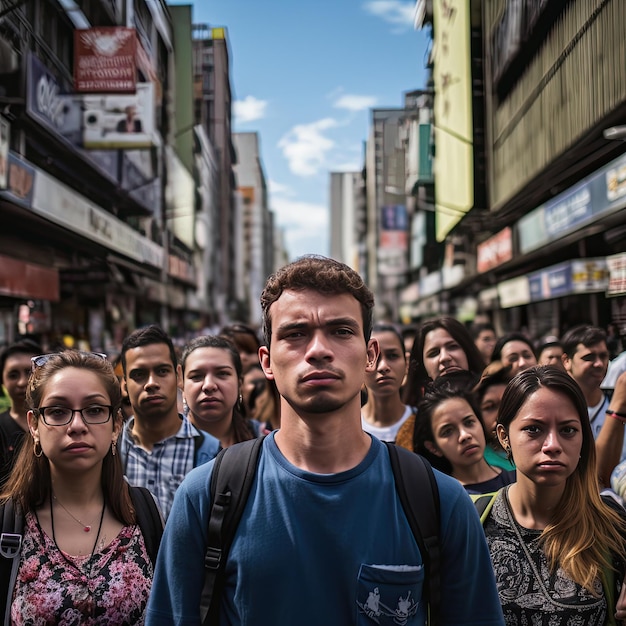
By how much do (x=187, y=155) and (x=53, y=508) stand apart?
4816 cm

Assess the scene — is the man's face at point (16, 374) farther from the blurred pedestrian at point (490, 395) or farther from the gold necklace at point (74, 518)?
the blurred pedestrian at point (490, 395)

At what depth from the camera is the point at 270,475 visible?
214 centimetres

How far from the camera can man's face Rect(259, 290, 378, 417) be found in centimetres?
206

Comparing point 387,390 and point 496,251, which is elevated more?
point 496,251

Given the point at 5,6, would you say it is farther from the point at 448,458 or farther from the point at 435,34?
the point at 435,34

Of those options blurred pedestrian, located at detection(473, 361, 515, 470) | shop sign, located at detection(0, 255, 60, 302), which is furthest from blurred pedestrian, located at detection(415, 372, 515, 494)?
shop sign, located at detection(0, 255, 60, 302)

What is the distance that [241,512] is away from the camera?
209 cm

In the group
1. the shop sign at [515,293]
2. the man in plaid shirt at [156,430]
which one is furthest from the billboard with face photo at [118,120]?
the man in plaid shirt at [156,430]

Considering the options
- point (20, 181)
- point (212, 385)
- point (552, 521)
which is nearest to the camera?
point (552, 521)

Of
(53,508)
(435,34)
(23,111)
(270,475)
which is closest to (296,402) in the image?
(270,475)

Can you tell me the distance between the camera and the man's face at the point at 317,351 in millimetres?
2064

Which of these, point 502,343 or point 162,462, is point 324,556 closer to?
point 162,462

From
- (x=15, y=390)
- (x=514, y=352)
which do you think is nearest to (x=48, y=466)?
(x=15, y=390)

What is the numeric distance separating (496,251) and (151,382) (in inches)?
936
